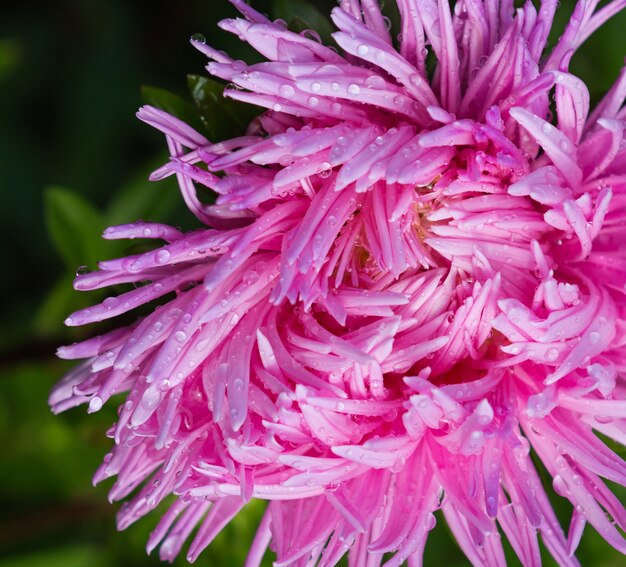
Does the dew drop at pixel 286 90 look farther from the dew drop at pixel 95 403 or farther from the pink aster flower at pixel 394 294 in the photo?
the dew drop at pixel 95 403

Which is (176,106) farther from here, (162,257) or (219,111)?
(162,257)

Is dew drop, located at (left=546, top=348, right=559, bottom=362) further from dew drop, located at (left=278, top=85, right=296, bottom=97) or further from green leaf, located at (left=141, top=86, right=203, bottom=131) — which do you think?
green leaf, located at (left=141, top=86, right=203, bottom=131)

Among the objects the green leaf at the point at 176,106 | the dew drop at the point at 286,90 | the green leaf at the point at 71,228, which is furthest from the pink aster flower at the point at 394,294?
the green leaf at the point at 71,228

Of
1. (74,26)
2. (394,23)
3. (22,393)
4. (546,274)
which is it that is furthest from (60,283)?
(546,274)

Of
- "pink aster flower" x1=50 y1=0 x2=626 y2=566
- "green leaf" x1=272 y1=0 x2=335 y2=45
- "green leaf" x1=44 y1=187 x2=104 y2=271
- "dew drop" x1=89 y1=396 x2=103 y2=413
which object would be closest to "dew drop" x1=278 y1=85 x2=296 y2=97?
"pink aster flower" x1=50 y1=0 x2=626 y2=566

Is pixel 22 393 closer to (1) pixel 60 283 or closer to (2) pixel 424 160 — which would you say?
(1) pixel 60 283

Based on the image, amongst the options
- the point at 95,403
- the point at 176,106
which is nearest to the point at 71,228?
the point at 176,106
